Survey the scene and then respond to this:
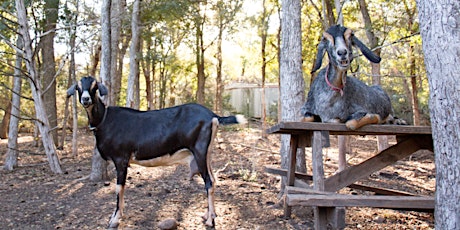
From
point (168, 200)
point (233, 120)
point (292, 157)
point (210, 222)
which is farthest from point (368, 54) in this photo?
point (168, 200)

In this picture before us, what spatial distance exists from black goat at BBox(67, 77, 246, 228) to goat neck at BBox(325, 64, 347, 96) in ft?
5.21

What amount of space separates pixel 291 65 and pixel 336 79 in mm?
2144

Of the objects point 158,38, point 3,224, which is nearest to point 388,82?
point 158,38

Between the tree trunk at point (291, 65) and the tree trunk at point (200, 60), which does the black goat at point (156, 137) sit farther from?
the tree trunk at point (200, 60)

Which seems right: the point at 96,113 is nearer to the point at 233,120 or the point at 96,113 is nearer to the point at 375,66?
the point at 233,120

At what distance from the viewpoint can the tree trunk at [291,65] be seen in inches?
231

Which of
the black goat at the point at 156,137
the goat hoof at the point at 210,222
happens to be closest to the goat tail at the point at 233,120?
the black goat at the point at 156,137

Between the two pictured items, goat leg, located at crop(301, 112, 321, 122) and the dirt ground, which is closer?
goat leg, located at crop(301, 112, 321, 122)

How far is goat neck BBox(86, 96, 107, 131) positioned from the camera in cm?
509

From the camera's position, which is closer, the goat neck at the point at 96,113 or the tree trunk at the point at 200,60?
the goat neck at the point at 96,113

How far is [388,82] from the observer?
2073 cm

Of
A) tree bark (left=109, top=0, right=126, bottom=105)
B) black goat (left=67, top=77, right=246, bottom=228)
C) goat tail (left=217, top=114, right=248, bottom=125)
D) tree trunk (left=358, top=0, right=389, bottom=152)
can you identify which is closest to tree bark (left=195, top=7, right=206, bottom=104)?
tree bark (left=109, top=0, right=126, bottom=105)

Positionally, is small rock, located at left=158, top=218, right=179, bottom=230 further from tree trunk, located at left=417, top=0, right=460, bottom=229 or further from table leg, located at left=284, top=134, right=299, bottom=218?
tree trunk, located at left=417, top=0, right=460, bottom=229

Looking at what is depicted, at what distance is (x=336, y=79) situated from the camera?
3816 millimetres
